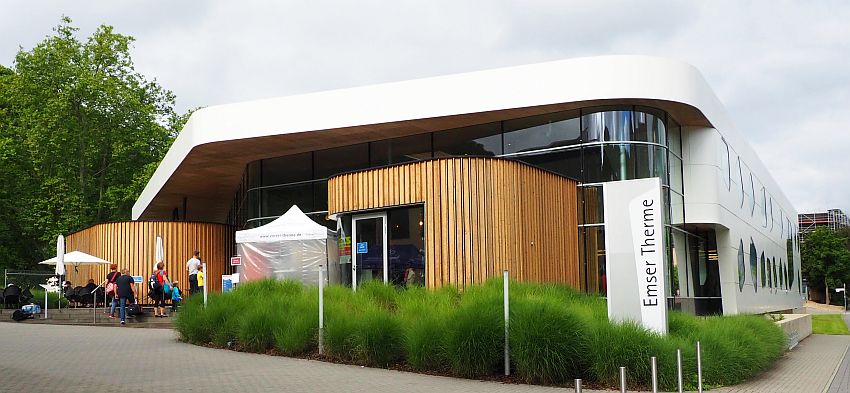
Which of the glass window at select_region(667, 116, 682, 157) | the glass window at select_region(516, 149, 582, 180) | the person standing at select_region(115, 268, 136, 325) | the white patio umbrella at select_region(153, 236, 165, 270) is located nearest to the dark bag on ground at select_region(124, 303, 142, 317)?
the person standing at select_region(115, 268, 136, 325)

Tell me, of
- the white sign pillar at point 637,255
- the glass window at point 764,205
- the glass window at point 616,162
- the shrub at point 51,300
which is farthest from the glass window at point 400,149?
the glass window at point 764,205

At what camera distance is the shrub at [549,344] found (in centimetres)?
1131

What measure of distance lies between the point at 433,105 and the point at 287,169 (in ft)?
23.3

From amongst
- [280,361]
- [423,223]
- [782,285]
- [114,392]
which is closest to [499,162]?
[423,223]

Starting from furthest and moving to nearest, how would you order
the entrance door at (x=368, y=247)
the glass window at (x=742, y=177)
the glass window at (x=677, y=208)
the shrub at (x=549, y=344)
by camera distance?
1. the glass window at (x=742, y=177)
2. the glass window at (x=677, y=208)
3. the entrance door at (x=368, y=247)
4. the shrub at (x=549, y=344)

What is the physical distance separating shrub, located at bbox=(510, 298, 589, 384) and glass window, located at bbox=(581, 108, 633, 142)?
11.0 meters

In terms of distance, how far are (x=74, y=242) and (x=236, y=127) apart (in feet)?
33.7

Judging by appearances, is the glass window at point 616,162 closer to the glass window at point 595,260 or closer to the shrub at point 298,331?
the glass window at point 595,260

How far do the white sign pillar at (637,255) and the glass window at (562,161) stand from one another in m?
9.30

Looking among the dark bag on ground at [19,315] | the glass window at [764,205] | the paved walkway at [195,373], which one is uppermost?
the glass window at [764,205]

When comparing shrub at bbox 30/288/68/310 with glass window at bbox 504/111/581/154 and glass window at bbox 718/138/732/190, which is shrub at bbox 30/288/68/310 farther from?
glass window at bbox 718/138/732/190

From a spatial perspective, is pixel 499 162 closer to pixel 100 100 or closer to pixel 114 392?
pixel 114 392

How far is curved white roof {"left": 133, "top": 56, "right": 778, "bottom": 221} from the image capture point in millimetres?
20984

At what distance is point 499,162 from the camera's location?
702 inches
